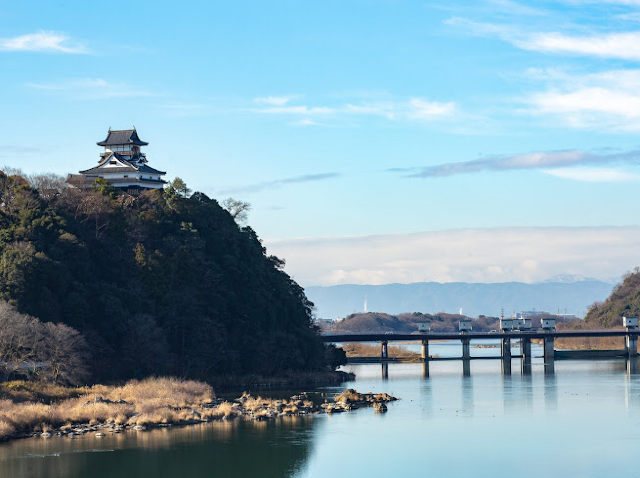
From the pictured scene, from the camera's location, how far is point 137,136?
394ft

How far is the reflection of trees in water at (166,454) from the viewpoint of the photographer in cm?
4550

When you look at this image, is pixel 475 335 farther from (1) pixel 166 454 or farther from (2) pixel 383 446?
(1) pixel 166 454

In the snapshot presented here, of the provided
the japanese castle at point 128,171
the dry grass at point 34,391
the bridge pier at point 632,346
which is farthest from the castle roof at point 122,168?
the bridge pier at point 632,346

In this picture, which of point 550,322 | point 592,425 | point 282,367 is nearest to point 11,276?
point 282,367

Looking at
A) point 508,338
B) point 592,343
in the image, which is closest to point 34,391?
point 508,338

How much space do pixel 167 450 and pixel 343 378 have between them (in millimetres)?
56709

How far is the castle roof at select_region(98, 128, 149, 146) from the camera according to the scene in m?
119

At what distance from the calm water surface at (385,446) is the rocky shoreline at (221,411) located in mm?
1886

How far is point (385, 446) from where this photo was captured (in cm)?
5284

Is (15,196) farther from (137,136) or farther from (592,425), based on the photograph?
(592,425)

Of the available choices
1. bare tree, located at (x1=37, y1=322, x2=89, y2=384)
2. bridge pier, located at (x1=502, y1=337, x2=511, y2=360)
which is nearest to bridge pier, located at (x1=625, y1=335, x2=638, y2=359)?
bridge pier, located at (x1=502, y1=337, x2=511, y2=360)

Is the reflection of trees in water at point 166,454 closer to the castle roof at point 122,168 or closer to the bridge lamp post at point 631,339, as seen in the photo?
the castle roof at point 122,168

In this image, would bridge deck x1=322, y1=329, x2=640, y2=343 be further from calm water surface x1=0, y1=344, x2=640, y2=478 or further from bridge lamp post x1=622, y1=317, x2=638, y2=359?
calm water surface x1=0, y1=344, x2=640, y2=478

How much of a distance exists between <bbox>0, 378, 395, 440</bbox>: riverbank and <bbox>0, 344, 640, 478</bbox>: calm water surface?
92.8 inches
